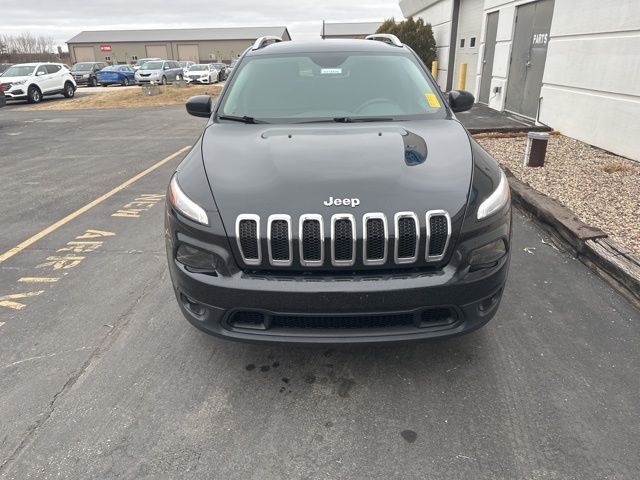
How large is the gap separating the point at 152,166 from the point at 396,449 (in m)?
7.34

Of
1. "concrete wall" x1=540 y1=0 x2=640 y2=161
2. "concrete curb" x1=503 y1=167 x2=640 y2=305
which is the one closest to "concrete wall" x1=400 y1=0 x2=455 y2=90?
"concrete wall" x1=540 y1=0 x2=640 y2=161

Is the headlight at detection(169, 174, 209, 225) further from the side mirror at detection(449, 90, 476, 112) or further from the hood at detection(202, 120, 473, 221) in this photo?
the side mirror at detection(449, 90, 476, 112)

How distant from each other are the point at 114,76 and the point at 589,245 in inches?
1333

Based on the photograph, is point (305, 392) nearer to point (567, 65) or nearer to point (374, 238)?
point (374, 238)

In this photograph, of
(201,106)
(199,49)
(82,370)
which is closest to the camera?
(82,370)

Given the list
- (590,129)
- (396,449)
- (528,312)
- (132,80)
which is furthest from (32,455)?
(132,80)

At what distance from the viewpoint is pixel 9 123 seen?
1495 centimetres

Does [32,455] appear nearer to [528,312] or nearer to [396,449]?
[396,449]

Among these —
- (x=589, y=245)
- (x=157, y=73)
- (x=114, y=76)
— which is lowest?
(x=589, y=245)

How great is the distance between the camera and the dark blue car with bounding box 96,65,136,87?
104 feet

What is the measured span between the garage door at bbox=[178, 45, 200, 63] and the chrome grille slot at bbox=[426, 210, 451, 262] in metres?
87.3

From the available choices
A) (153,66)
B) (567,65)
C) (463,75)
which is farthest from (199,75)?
(567,65)

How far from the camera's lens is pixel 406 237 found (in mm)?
2311

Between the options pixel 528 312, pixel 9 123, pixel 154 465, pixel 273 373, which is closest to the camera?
pixel 154 465
